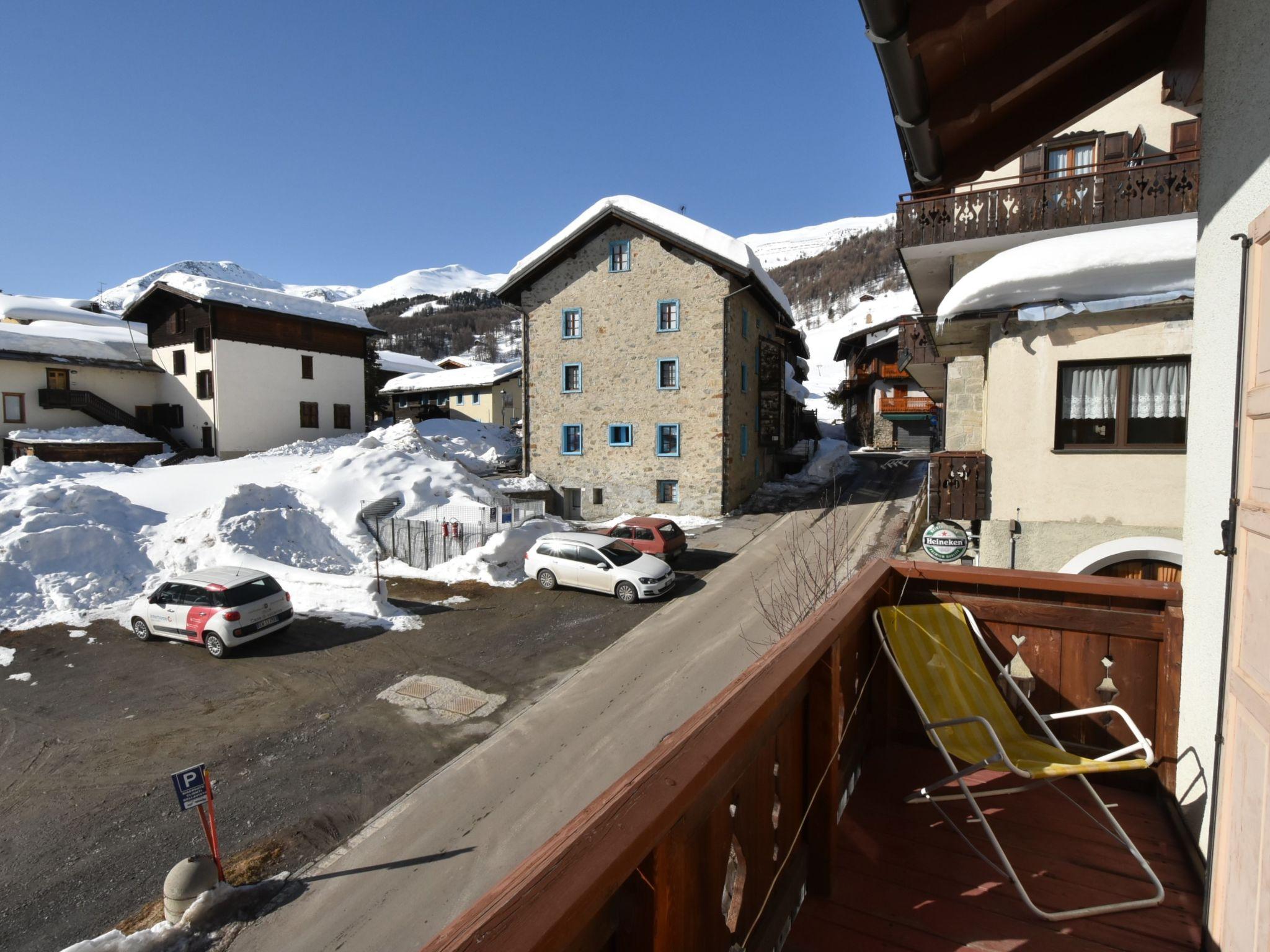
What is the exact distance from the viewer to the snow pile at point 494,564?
→ 17.8 metres

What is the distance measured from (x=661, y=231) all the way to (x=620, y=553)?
14375 mm

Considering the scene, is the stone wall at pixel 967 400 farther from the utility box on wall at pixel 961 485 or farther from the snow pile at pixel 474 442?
the snow pile at pixel 474 442

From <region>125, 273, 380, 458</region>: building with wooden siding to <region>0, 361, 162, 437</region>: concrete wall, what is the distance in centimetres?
86

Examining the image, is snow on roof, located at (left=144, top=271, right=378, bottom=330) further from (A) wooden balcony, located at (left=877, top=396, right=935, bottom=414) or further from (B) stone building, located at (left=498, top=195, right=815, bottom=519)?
(A) wooden balcony, located at (left=877, top=396, right=935, bottom=414)

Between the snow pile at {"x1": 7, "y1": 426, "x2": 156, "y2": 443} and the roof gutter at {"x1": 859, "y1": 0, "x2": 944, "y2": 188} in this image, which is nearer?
the roof gutter at {"x1": 859, "y1": 0, "x2": 944, "y2": 188}

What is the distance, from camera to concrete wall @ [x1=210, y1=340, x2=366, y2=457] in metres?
30.9

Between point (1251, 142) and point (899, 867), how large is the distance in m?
3.26

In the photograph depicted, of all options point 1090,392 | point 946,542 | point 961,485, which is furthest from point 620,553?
point 1090,392

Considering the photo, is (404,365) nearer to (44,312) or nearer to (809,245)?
(44,312)

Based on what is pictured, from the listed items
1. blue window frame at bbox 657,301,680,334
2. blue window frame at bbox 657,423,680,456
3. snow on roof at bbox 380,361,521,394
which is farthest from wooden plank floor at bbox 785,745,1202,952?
Result: snow on roof at bbox 380,361,521,394

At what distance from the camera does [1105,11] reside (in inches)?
130

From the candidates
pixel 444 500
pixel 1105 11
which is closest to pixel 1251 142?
pixel 1105 11

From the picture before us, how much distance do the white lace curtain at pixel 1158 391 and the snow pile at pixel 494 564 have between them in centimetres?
1396

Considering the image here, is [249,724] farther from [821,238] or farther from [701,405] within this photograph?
[821,238]
